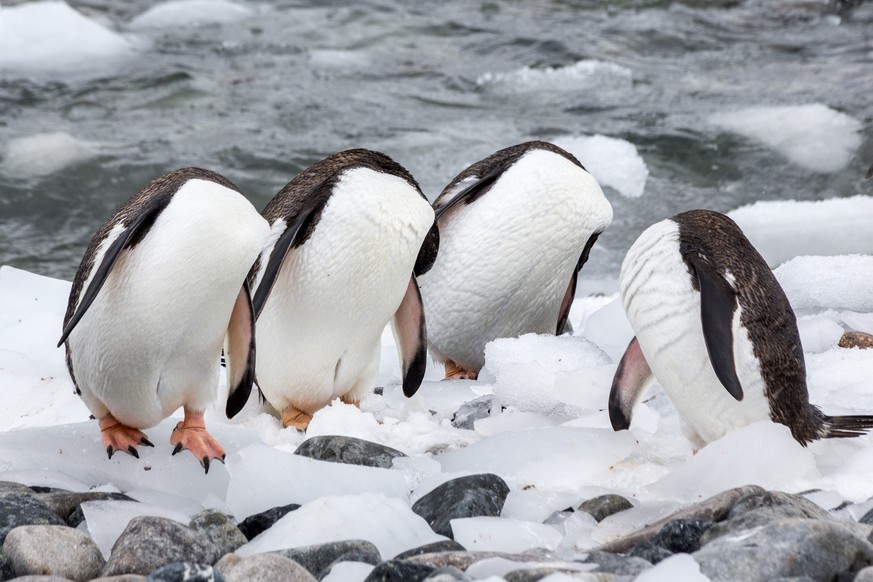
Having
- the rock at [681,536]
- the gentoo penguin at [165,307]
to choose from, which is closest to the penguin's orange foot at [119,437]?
the gentoo penguin at [165,307]

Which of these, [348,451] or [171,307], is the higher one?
[171,307]

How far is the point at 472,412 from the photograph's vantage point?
10.9 ft

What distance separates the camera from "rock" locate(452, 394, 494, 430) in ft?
10.7

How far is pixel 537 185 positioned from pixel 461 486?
4.87 ft

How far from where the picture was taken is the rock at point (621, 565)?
196cm

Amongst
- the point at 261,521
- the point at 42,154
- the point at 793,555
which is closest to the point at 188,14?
the point at 42,154

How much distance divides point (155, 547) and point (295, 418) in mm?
1187

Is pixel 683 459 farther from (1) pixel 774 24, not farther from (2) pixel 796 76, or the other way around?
(1) pixel 774 24

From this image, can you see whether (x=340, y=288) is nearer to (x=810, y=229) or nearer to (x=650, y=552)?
(x=650, y=552)

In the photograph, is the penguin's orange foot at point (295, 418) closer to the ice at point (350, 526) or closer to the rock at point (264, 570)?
the ice at point (350, 526)

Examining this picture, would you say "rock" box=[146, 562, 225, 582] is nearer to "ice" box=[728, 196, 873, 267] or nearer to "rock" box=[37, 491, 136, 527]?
"rock" box=[37, 491, 136, 527]

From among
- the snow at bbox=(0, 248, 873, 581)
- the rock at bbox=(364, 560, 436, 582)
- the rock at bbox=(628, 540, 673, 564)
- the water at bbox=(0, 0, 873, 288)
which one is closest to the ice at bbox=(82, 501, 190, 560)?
the snow at bbox=(0, 248, 873, 581)

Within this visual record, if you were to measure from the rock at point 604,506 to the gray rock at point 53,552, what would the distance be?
918 millimetres

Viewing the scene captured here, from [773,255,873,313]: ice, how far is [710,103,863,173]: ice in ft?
11.2
